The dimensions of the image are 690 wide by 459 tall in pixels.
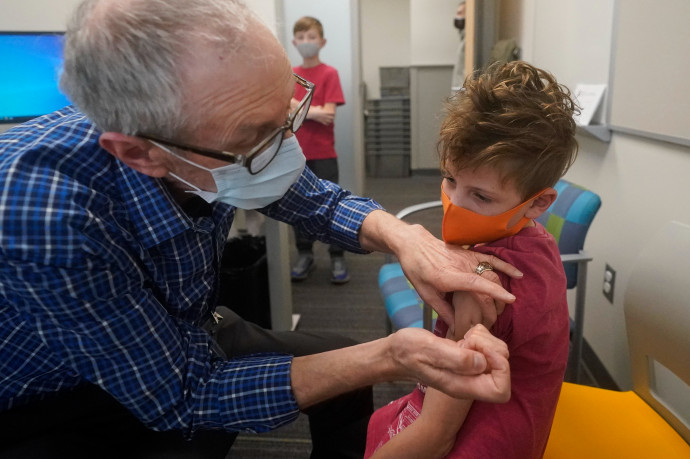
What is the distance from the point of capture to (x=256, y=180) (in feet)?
3.14

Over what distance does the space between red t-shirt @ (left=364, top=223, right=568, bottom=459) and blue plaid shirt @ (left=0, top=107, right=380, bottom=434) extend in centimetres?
33

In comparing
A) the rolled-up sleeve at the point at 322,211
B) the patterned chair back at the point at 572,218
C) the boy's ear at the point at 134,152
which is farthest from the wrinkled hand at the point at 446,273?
the patterned chair back at the point at 572,218

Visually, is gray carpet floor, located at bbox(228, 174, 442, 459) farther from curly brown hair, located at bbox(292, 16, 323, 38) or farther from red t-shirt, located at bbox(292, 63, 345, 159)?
curly brown hair, located at bbox(292, 16, 323, 38)

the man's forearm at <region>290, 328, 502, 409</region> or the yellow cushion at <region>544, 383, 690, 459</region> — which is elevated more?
the man's forearm at <region>290, 328, 502, 409</region>

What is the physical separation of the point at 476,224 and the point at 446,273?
98 mm

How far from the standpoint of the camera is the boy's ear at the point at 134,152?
818 mm

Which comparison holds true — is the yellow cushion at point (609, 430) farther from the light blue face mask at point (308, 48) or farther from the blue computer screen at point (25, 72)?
the light blue face mask at point (308, 48)

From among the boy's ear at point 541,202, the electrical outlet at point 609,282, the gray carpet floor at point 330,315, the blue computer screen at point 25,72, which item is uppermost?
the blue computer screen at point 25,72

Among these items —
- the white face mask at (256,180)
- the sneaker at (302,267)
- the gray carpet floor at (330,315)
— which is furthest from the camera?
the sneaker at (302,267)

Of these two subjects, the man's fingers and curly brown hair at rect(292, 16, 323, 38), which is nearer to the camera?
the man's fingers

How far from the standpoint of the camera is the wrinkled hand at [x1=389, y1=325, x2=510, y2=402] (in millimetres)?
663

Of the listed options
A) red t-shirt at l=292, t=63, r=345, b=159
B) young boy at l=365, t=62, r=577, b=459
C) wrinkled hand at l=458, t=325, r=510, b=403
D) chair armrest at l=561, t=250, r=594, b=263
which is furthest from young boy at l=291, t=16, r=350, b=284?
wrinkled hand at l=458, t=325, r=510, b=403

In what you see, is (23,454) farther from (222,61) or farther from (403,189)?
(403,189)

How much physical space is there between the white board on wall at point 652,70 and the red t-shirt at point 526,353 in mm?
730
